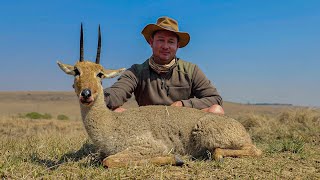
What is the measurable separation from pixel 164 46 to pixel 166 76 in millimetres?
754

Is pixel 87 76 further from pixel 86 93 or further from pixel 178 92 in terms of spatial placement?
pixel 178 92

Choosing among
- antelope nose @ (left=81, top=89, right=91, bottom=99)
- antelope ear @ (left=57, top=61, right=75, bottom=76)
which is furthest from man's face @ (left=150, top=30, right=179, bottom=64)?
antelope nose @ (left=81, top=89, right=91, bottom=99)

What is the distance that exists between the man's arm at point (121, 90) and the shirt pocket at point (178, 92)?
0.83 m

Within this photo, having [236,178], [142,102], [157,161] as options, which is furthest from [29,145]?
[236,178]

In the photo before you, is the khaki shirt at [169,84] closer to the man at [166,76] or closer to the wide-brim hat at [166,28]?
the man at [166,76]

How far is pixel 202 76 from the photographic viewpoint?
9.45 meters

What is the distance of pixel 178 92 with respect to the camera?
30.8 feet

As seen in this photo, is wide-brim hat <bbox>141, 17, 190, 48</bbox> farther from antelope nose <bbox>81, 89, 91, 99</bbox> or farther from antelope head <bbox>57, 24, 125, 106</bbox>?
antelope nose <bbox>81, 89, 91, 99</bbox>

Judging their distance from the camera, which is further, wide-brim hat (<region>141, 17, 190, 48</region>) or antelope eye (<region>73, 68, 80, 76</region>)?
wide-brim hat (<region>141, 17, 190, 48</region>)

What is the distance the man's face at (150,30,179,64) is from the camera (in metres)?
9.07

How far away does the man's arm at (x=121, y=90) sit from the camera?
8164 mm

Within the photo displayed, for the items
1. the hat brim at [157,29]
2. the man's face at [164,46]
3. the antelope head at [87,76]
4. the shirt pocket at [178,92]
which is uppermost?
the hat brim at [157,29]

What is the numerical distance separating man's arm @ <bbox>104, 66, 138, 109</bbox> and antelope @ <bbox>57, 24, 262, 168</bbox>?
3.14 ft

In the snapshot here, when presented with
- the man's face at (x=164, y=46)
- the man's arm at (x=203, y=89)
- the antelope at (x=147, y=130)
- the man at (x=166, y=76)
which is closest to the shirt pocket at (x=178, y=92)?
the man at (x=166, y=76)
